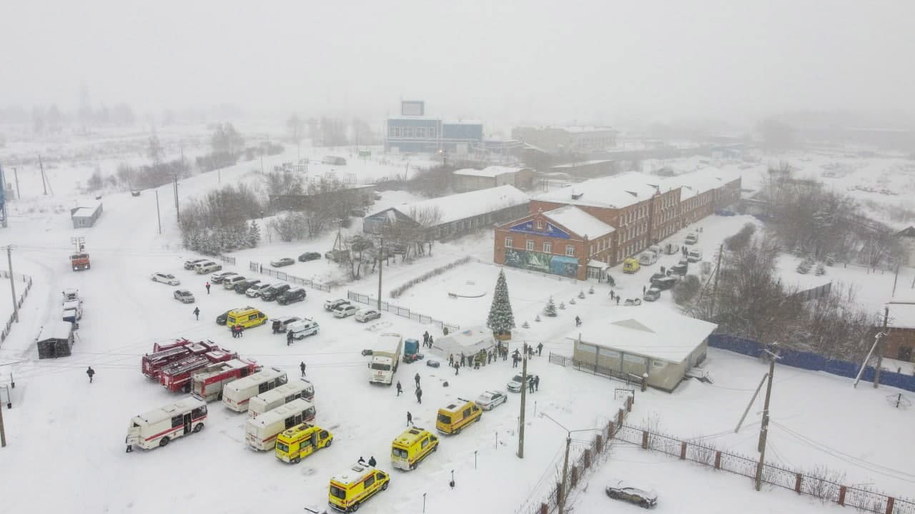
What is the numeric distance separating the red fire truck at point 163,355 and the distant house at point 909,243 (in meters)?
61.0

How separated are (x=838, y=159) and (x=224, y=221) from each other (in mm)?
132628

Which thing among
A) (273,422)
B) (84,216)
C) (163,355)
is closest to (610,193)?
(163,355)

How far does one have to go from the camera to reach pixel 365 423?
2319 centimetres

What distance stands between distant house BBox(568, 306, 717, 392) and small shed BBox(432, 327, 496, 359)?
177 inches

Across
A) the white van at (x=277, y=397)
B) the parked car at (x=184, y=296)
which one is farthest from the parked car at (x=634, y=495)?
the parked car at (x=184, y=296)

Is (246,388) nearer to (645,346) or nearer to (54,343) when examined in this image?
(54,343)

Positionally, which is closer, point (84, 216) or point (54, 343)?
point (54, 343)

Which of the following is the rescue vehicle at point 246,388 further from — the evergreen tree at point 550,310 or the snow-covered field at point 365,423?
the evergreen tree at point 550,310

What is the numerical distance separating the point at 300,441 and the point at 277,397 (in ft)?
9.22

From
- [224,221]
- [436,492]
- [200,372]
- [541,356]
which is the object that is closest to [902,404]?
[541,356]

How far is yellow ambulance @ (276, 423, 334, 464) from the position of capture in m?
20.0

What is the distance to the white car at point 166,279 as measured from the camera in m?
40.6

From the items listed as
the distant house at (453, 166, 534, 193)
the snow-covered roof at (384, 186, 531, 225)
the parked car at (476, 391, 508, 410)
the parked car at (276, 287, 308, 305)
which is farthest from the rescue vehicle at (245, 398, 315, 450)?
the distant house at (453, 166, 534, 193)

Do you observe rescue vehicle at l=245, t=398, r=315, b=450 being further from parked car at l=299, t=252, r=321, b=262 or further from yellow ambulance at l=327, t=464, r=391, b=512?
parked car at l=299, t=252, r=321, b=262
